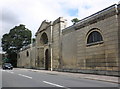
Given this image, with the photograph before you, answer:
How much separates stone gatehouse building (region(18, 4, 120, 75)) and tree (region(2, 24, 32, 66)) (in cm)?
2466

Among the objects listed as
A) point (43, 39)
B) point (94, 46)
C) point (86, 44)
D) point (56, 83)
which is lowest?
point (56, 83)

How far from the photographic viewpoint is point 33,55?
4722cm

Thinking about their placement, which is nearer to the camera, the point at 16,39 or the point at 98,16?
the point at 98,16

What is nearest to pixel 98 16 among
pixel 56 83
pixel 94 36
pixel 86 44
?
pixel 94 36

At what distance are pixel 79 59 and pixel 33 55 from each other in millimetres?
22482

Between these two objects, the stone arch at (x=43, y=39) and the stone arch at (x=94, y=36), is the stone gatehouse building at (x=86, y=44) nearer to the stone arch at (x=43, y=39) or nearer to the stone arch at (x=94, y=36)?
the stone arch at (x=94, y=36)

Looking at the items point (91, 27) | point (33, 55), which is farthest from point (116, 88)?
point (33, 55)

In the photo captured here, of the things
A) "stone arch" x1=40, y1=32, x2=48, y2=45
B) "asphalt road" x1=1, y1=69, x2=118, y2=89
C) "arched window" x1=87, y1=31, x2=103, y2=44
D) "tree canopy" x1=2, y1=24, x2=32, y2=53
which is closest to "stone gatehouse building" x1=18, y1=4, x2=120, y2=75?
"arched window" x1=87, y1=31, x2=103, y2=44

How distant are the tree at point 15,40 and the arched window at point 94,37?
41.6m

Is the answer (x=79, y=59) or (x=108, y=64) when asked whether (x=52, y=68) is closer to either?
(x=79, y=59)

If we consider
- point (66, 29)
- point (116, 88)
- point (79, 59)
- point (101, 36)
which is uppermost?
point (66, 29)

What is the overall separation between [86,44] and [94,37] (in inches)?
62.6

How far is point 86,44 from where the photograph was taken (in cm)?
2491

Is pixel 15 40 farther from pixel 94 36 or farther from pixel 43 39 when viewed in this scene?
pixel 94 36
